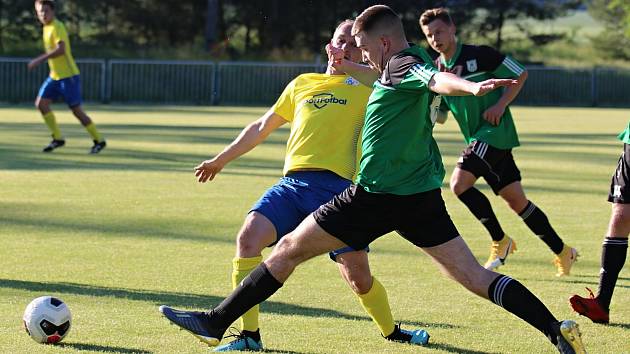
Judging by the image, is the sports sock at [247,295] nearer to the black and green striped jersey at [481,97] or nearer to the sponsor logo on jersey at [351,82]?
the sponsor logo on jersey at [351,82]

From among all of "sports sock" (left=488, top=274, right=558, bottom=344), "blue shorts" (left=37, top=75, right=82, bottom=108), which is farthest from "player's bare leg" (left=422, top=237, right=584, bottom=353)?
"blue shorts" (left=37, top=75, right=82, bottom=108)

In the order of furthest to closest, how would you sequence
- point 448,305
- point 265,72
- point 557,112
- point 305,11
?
1. point 305,11
2. point 265,72
3. point 557,112
4. point 448,305

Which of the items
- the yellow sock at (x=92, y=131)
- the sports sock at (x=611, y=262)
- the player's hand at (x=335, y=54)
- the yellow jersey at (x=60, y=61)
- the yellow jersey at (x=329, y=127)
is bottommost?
the yellow sock at (x=92, y=131)

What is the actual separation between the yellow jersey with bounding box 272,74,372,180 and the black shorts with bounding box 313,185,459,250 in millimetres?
673

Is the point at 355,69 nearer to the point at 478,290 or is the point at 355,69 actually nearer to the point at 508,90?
the point at 478,290

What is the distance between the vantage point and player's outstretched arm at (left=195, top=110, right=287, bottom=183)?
22.7ft

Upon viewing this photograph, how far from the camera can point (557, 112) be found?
38.2 meters

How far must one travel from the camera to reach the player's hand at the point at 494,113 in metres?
9.66

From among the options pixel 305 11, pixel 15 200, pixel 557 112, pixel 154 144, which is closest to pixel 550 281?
pixel 15 200

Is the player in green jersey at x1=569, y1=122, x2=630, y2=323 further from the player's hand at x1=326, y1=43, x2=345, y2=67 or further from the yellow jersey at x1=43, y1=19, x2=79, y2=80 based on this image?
the yellow jersey at x1=43, y1=19, x2=79, y2=80

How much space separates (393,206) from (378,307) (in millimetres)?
1009

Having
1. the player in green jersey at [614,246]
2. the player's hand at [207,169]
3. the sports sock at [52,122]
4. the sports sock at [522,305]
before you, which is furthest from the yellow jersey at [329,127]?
the sports sock at [52,122]

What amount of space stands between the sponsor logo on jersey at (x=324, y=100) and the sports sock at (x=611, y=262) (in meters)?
2.09

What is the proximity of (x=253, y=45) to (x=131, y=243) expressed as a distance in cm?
4168
